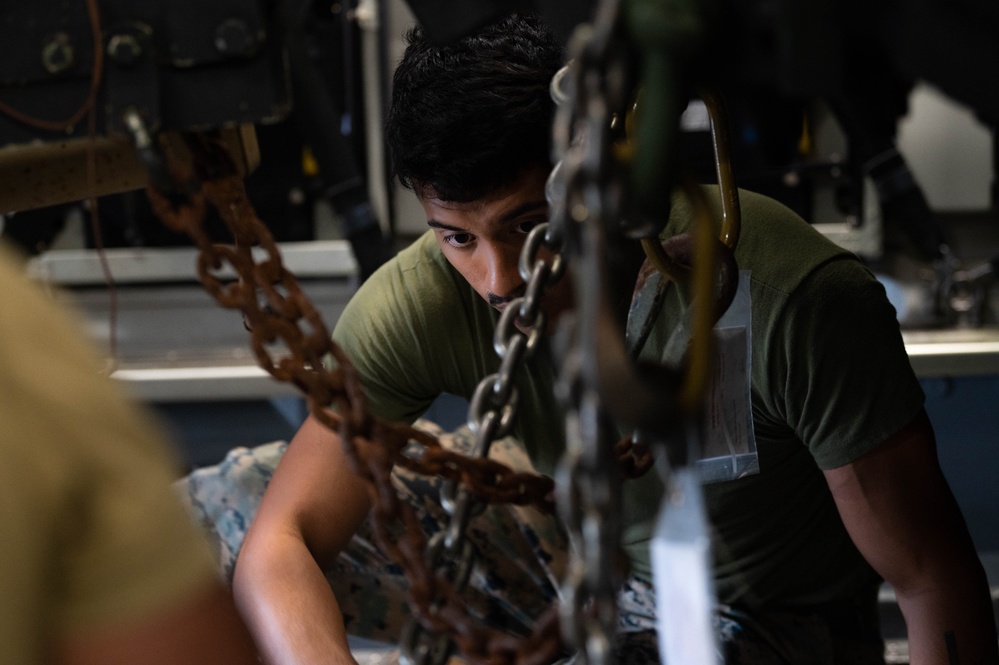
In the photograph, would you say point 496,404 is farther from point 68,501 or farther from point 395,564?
point 395,564

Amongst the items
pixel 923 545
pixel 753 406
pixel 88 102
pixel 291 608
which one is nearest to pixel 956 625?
pixel 923 545

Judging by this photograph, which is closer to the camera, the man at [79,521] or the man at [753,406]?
the man at [79,521]

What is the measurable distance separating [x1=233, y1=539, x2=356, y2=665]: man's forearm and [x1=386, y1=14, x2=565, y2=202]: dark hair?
458 mm

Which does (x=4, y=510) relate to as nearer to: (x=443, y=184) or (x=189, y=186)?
(x=189, y=186)

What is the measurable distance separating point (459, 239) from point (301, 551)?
1.37 feet

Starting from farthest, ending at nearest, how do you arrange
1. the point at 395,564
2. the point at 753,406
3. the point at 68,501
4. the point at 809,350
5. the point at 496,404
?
the point at 395,564 → the point at 753,406 → the point at 809,350 → the point at 496,404 → the point at 68,501

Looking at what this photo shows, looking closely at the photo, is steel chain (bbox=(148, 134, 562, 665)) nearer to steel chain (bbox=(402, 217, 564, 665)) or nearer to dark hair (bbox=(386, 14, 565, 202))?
steel chain (bbox=(402, 217, 564, 665))

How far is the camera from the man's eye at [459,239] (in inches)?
45.2

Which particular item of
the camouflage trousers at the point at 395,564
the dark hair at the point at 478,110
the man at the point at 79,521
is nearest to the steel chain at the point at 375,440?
the man at the point at 79,521

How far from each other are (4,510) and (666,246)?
2.07 feet

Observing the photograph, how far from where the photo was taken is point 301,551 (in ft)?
4.13

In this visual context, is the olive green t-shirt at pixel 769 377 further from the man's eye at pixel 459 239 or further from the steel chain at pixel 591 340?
the steel chain at pixel 591 340

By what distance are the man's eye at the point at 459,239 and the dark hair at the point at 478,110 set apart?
0.18 ft

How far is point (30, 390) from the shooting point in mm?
378
